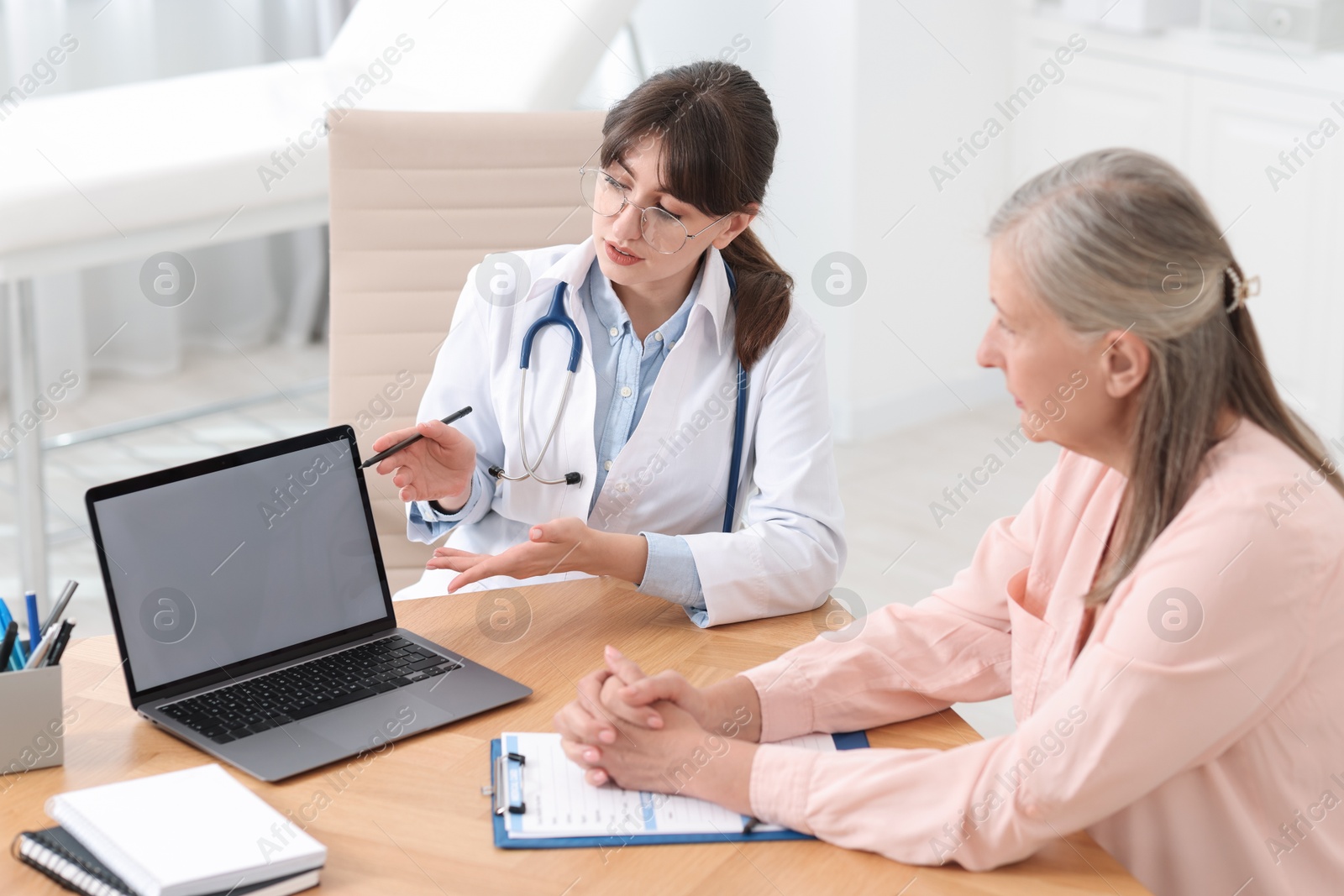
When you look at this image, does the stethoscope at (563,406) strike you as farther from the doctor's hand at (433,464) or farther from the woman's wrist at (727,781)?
the woman's wrist at (727,781)

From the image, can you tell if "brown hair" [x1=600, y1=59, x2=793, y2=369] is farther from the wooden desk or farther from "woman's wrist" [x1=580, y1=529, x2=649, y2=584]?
the wooden desk

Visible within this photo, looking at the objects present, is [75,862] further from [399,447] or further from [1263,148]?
[1263,148]

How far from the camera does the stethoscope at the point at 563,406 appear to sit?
5.34ft

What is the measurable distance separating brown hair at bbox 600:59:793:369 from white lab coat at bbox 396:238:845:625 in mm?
51

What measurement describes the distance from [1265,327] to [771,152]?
238 cm

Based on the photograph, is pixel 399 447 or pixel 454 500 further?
pixel 454 500

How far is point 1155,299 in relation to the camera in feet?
3.31

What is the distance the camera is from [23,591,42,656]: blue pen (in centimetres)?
115

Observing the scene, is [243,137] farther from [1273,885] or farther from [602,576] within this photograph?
[1273,885]

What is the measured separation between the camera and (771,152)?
5.34 ft

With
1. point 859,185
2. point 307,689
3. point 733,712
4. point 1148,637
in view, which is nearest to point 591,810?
point 733,712

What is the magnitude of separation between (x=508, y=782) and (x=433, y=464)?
53 cm

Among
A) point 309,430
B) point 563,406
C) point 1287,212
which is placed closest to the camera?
point 563,406

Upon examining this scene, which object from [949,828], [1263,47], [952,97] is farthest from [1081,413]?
[952,97]
